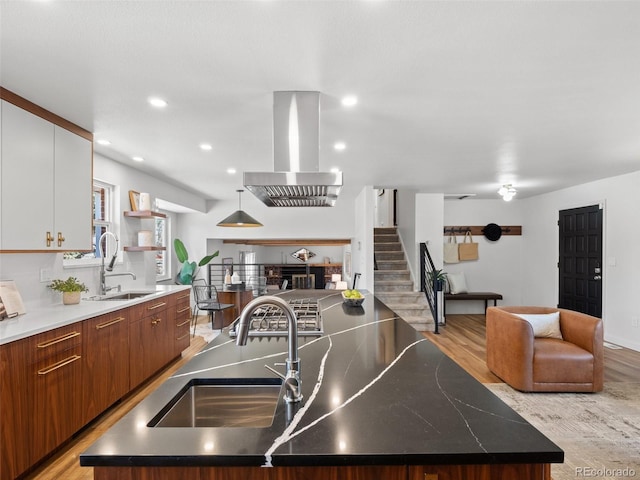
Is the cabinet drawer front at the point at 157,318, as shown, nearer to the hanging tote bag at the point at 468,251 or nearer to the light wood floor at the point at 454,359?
the light wood floor at the point at 454,359

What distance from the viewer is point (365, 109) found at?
2.65 meters

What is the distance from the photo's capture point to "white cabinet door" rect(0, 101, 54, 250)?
232cm

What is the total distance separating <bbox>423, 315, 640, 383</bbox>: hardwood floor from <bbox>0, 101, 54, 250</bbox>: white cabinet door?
12.8 feet

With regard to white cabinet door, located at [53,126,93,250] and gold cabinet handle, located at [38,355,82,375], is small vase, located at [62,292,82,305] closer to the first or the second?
white cabinet door, located at [53,126,93,250]

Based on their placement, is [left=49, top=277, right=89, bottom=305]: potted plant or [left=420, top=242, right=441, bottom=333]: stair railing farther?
[left=420, top=242, right=441, bottom=333]: stair railing

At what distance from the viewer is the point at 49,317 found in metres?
2.45

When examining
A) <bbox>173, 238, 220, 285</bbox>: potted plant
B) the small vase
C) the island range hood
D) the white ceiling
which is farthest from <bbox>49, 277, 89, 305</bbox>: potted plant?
<bbox>173, 238, 220, 285</bbox>: potted plant

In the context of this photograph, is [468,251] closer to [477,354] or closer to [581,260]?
[581,260]

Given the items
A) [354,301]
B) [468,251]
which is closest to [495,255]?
[468,251]

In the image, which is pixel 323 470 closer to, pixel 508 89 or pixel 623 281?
pixel 508 89

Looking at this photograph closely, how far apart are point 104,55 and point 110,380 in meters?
2.39

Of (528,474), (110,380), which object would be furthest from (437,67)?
(110,380)

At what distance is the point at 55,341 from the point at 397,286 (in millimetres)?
5437

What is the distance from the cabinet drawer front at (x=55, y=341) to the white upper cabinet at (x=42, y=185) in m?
0.64
